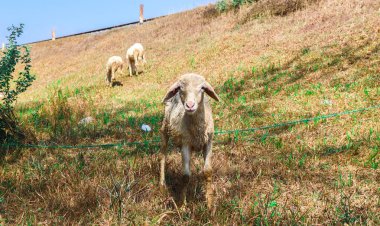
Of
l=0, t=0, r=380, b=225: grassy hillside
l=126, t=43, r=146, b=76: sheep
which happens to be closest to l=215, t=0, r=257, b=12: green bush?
l=0, t=0, r=380, b=225: grassy hillside

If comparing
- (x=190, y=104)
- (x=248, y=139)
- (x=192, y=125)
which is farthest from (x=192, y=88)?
(x=248, y=139)

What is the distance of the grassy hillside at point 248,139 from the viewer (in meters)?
3.35

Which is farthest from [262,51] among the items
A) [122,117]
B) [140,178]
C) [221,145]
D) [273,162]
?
[140,178]

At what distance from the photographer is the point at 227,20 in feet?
57.8

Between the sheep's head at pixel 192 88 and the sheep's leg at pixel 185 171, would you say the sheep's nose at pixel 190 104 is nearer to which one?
the sheep's head at pixel 192 88

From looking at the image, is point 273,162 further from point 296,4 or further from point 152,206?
point 296,4

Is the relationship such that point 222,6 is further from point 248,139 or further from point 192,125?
point 192,125

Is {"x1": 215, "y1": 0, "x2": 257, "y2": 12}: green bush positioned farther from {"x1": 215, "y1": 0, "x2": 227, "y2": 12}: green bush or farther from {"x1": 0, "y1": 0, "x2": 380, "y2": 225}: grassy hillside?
{"x1": 0, "y1": 0, "x2": 380, "y2": 225}: grassy hillside

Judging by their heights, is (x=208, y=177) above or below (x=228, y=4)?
below

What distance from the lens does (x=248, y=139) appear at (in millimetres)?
5582

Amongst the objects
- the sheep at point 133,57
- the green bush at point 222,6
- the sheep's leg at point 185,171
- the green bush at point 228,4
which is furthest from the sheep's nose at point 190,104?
the green bush at point 222,6

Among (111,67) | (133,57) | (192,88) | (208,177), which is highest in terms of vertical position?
(133,57)

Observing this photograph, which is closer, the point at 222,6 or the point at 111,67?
the point at 111,67

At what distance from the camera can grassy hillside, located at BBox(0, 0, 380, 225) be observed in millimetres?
3346
